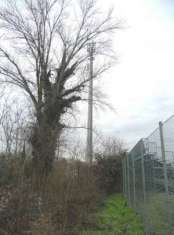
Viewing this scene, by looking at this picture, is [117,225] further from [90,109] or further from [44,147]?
[90,109]

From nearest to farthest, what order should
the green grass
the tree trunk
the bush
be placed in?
the green grass < the tree trunk < the bush

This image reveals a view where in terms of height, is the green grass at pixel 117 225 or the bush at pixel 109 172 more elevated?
the bush at pixel 109 172

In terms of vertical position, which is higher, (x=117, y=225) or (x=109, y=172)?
(x=109, y=172)

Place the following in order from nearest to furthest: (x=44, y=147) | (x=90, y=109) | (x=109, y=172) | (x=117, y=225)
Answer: (x=117, y=225) < (x=44, y=147) < (x=109, y=172) < (x=90, y=109)

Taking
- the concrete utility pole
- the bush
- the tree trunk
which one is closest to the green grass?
the tree trunk

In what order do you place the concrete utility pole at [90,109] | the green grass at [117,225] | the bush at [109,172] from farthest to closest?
the concrete utility pole at [90,109]
the bush at [109,172]
the green grass at [117,225]

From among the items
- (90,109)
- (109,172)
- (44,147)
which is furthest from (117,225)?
(90,109)

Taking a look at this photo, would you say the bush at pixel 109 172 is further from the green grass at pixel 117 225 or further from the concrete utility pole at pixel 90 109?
the green grass at pixel 117 225

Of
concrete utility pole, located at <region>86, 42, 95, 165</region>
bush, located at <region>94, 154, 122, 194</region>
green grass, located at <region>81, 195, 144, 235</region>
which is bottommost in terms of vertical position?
green grass, located at <region>81, 195, 144, 235</region>

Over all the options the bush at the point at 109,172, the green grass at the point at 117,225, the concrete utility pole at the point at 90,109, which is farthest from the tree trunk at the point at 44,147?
the concrete utility pole at the point at 90,109

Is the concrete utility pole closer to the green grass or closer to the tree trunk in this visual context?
the tree trunk

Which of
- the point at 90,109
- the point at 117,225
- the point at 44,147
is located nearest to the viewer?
the point at 117,225

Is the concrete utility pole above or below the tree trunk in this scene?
above

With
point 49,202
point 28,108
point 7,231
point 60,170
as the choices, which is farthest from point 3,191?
point 28,108
